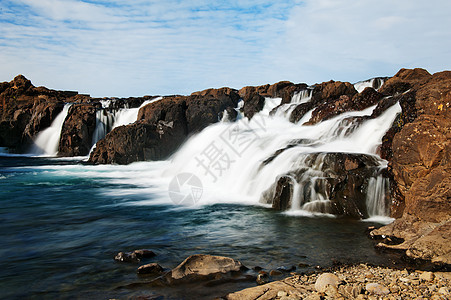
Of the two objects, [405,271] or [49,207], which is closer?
[405,271]

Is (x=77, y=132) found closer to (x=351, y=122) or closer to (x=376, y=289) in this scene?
(x=351, y=122)

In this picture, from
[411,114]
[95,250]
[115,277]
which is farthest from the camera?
[411,114]

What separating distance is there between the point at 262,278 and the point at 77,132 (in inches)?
1085

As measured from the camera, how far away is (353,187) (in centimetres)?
851

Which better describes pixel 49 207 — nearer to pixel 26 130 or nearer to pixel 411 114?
pixel 411 114

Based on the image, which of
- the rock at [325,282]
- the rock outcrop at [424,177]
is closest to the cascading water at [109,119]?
the rock outcrop at [424,177]

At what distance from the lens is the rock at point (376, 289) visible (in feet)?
12.6

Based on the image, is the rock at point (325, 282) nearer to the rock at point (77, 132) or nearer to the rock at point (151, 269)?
the rock at point (151, 269)

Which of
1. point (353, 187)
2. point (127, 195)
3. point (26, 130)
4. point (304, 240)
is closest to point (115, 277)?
point (304, 240)

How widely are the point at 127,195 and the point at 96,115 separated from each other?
66.1 feet

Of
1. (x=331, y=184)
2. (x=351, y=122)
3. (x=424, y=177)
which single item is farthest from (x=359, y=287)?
(x=351, y=122)

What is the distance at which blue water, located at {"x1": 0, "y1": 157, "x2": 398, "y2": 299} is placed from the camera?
4.95 metres

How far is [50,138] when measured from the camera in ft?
102

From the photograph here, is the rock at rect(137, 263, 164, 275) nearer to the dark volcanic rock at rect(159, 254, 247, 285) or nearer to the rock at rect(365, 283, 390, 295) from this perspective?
the dark volcanic rock at rect(159, 254, 247, 285)
